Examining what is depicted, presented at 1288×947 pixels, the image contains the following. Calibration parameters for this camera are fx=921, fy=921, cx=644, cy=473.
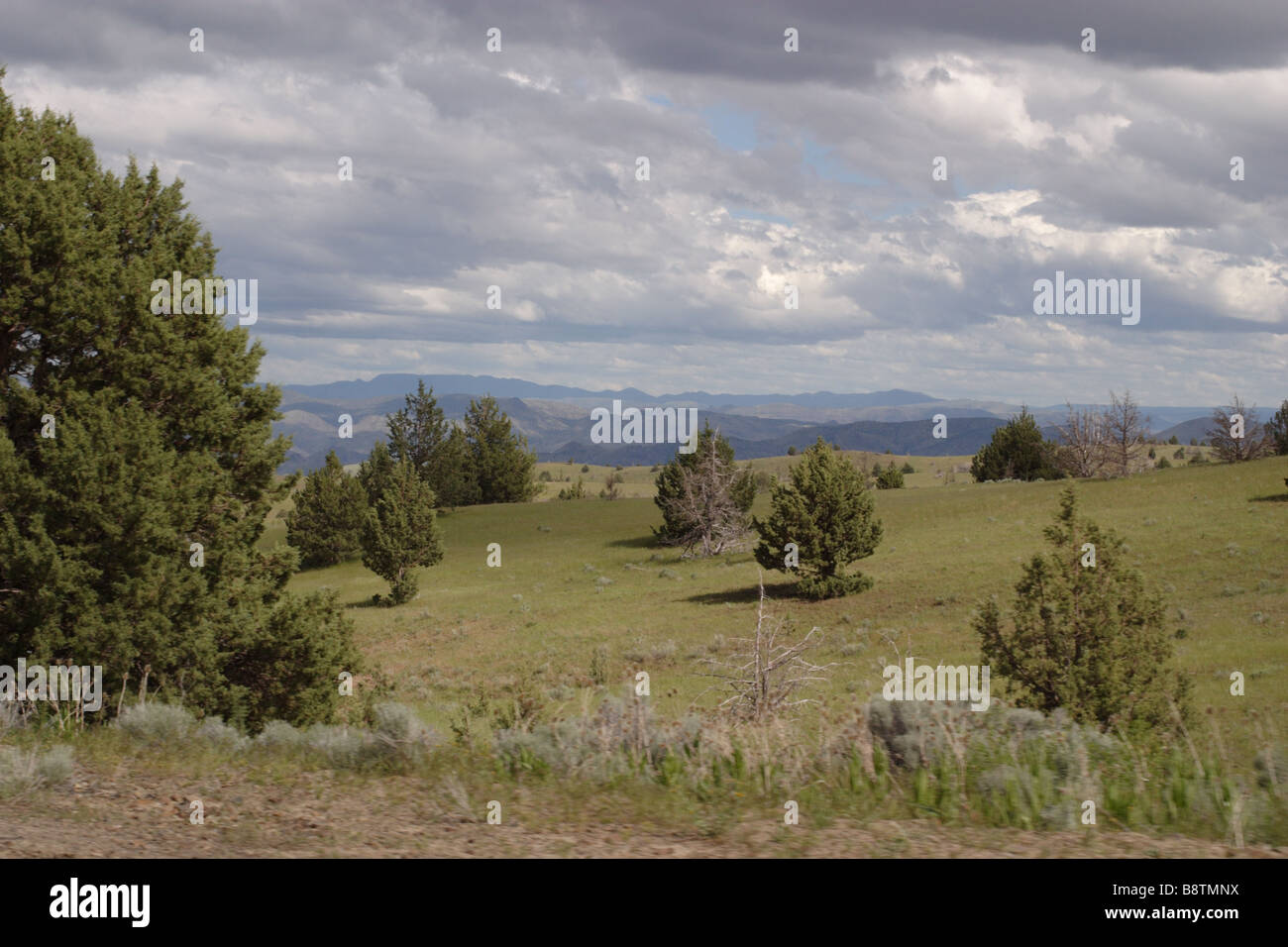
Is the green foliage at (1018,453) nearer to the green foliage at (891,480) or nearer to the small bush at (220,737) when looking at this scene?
the green foliage at (891,480)

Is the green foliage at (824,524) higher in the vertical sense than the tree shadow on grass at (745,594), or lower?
higher

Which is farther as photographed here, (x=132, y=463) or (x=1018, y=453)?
(x=1018, y=453)

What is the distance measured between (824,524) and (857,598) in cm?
339

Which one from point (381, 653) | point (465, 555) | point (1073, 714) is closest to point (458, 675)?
point (381, 653)

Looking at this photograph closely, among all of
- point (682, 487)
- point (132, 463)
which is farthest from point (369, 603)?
point (132, 463)

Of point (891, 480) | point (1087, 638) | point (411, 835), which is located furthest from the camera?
point (891, 480)

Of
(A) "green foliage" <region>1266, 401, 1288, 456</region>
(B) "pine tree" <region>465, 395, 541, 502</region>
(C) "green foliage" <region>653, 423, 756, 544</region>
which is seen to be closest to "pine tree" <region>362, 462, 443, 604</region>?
(C) "green foliage" <region>653, 423, 756, 544</region>

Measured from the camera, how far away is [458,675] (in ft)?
98.1

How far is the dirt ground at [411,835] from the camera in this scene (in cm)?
512

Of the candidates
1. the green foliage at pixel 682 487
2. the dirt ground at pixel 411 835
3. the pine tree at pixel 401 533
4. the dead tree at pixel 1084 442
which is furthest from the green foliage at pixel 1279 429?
the dirt ground at pixel 411 835

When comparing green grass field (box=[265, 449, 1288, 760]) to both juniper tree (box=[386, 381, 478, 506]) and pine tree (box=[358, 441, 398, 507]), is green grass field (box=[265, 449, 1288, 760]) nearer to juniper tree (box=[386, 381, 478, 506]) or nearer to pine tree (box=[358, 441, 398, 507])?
pine tree (box=[358, 441, 398, 507])

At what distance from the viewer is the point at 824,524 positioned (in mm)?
38906

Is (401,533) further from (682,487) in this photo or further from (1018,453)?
(1018,453)

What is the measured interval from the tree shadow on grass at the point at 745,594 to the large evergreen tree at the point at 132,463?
902 inches
